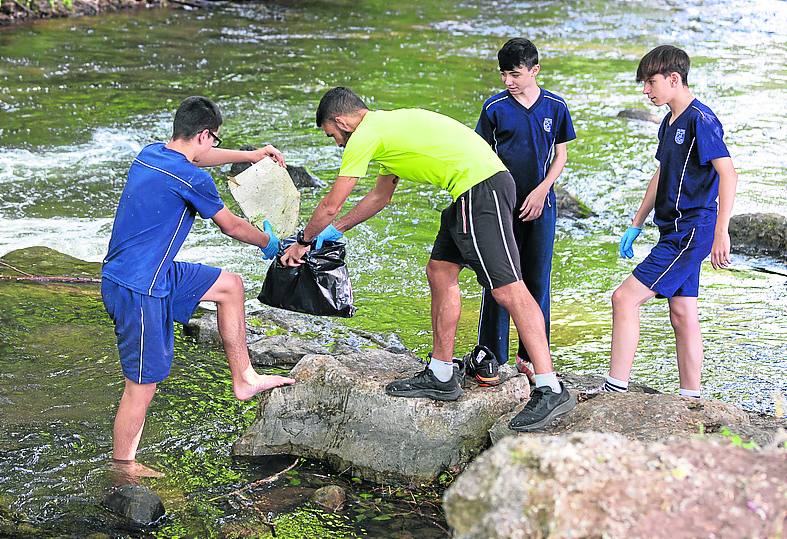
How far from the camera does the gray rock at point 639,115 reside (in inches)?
568

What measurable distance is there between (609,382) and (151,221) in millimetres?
2526

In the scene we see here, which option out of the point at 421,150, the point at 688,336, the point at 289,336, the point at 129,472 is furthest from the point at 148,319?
the point at 688,336

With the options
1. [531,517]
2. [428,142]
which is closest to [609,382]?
[428,142]

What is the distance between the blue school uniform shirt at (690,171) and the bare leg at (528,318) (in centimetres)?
101

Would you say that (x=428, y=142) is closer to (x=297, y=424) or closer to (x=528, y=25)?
(x=297, y=424)

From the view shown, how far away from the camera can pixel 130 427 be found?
16.3 ft

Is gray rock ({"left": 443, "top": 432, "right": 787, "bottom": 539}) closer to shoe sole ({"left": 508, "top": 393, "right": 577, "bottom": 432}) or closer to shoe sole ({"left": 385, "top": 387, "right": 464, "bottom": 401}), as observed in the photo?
shoe sole ({"left": 508, "top": 393, "right": 577, "bottom": 432})

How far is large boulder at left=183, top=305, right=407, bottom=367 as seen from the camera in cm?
674

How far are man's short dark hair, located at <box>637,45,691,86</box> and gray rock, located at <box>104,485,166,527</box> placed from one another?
318 centimetres

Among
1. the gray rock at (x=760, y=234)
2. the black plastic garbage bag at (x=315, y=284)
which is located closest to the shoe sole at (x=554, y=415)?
the black plastic garbage bag at (x=315, y=284)

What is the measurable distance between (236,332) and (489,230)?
1.43 m

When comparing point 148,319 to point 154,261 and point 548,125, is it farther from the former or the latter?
point 548,125

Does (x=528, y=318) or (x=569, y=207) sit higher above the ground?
(x=528, y=318)

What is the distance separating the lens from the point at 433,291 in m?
5.22
